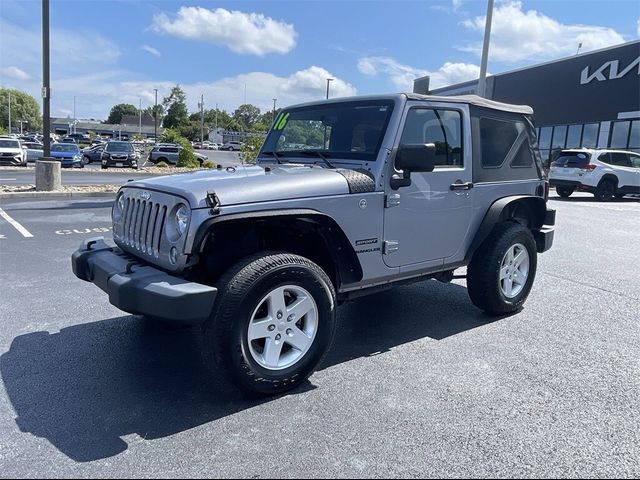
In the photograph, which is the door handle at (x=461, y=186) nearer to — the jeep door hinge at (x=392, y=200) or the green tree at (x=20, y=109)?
the jeep door hinge at (x=392, y=200)

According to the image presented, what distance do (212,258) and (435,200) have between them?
1.90 metres

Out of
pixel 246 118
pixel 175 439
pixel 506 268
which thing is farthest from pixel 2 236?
pixel 246 118

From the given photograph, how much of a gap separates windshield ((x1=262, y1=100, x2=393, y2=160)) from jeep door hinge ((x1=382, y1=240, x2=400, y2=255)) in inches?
25.6

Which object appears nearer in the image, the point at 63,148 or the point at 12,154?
the point at 12,154

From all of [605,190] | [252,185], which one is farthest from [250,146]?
[252,185]

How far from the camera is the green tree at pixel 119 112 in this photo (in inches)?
5910

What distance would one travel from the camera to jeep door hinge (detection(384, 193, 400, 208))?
383 centimetres

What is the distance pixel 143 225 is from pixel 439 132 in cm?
247

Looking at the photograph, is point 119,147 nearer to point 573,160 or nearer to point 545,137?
point 573,160

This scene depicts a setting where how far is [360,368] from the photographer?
12.1 feet

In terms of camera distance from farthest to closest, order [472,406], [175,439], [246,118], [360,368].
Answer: [246,118], [360,368], [472,406], [175,439]

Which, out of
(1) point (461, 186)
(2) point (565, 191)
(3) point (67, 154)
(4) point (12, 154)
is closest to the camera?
(1) point (461, 186)

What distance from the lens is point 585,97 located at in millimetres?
27375

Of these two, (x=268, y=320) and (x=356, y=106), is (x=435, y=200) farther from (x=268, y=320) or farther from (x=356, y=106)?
(x=268, y=320)
